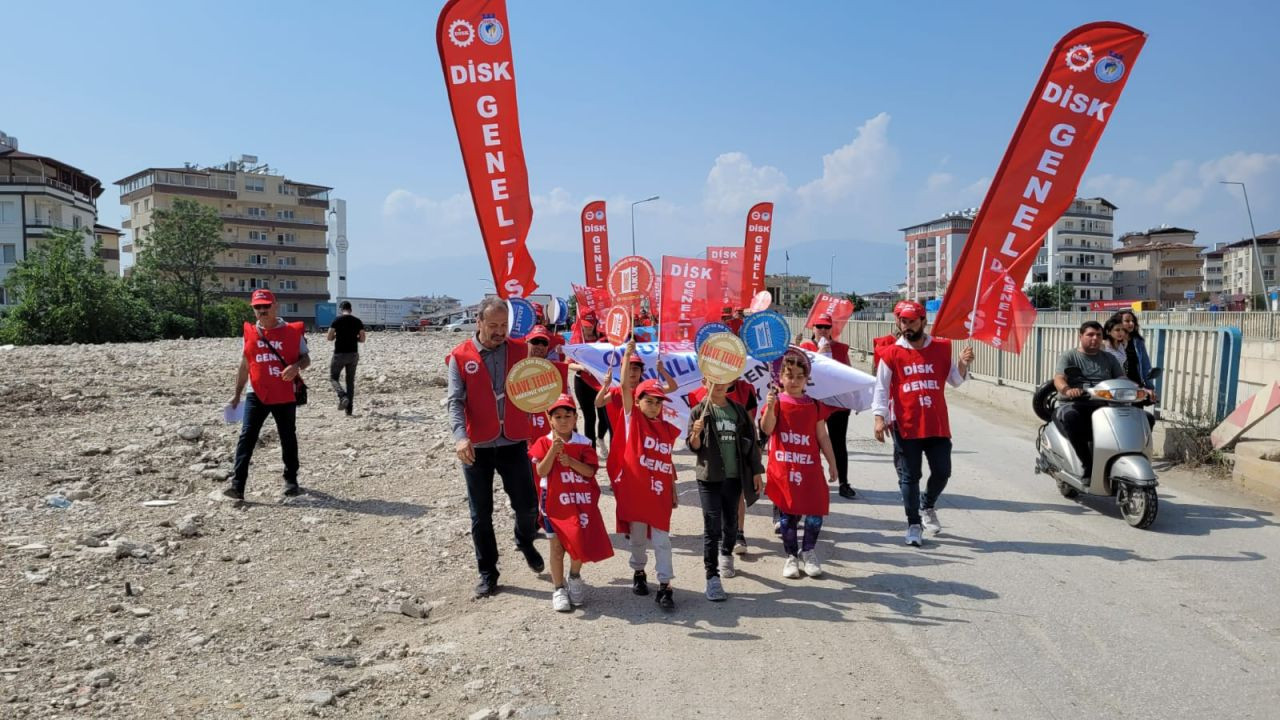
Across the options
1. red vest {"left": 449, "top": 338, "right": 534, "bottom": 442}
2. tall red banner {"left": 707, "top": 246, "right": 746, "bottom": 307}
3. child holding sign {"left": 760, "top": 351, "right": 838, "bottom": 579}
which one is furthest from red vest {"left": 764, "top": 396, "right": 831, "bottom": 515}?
tall red banner {"left": 707, "top": 246, "right": 746, "bottom": 307}

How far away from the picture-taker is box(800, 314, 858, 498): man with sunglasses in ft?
29.7

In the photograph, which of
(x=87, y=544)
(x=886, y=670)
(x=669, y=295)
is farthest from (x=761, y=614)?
(x=87, y=544)

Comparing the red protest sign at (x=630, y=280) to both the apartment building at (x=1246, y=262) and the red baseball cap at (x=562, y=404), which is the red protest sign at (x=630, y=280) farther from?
the apartment building at (x=1246, y=262)

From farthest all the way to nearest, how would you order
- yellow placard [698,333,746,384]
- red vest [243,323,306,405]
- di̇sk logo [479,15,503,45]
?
1. red vest [243,323,306,405]
2. di̇sk logo [479,15,503,45]
3. yellow placard [698,333,746,384]

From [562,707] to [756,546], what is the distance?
322 cm

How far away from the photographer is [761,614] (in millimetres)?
5555

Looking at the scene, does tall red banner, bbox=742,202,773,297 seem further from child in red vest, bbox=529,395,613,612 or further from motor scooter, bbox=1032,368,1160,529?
child in red vest, bbox=529,395,613,612

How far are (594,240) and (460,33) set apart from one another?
1042 centimetres

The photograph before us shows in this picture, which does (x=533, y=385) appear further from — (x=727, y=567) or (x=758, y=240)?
(x=758, y=240)

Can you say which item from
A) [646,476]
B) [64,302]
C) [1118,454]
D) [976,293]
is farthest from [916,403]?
[64,302]

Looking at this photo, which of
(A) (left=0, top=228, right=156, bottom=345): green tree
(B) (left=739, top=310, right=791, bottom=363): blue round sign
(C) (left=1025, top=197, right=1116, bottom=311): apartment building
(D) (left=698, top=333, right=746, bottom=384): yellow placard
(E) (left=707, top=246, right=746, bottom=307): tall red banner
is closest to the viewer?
(D) (left=698, top=333, right=746, bottom=384): yellow placard

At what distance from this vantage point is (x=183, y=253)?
68.4 metres

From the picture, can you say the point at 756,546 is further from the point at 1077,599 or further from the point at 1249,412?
the point at 1249,412

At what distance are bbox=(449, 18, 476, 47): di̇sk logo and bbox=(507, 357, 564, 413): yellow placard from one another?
12.0 feet
